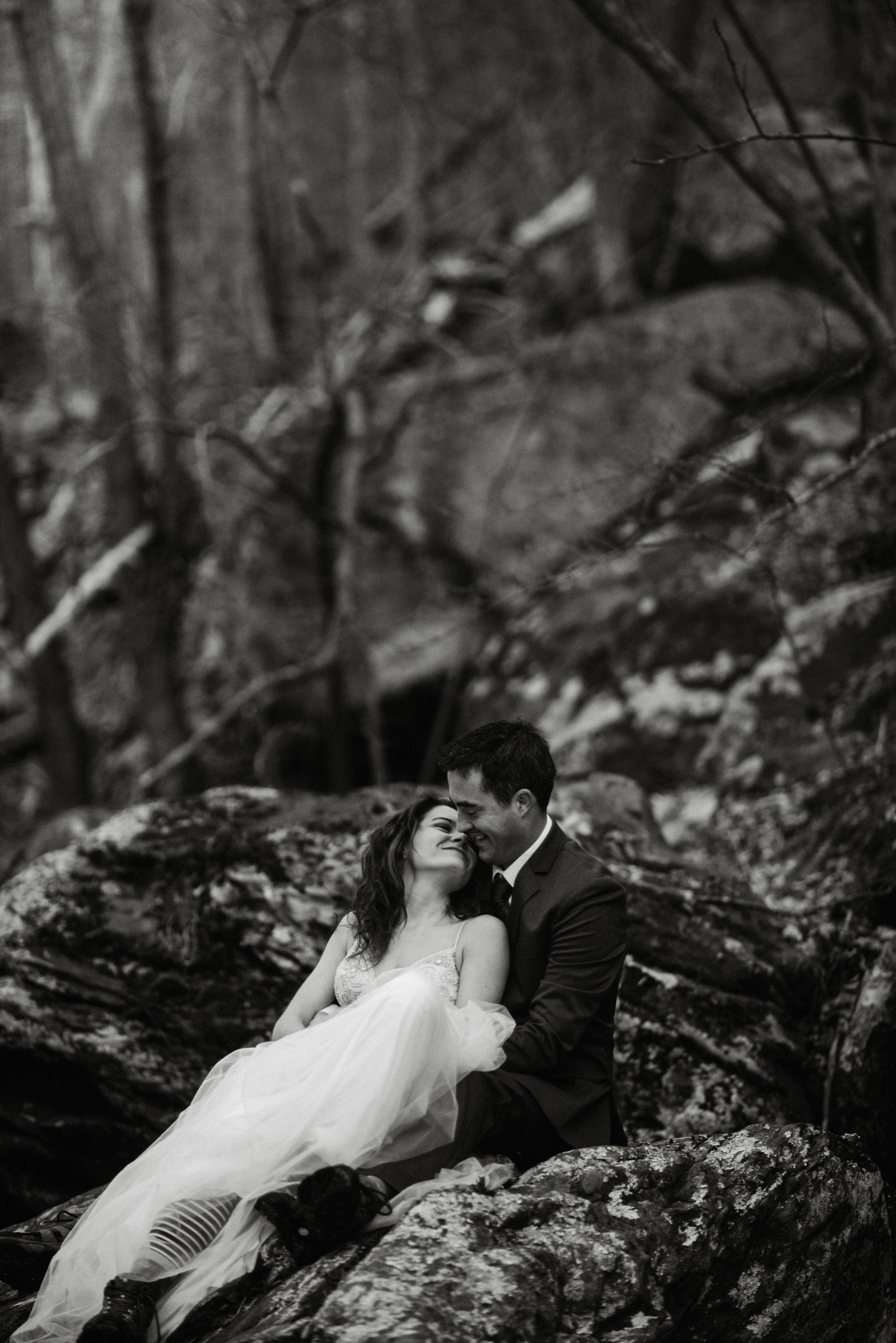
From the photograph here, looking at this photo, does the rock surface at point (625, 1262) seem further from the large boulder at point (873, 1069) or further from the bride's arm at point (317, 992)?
the bride's arm at point (317, 992)

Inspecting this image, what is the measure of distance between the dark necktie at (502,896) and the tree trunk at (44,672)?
255 inches

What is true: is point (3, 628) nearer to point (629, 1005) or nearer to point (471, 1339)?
point (629, 1005)

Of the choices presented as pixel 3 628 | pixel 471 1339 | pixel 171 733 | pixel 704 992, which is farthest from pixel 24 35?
pixel 471 1339

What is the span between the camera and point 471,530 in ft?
31.4

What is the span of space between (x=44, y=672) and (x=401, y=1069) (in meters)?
7.22

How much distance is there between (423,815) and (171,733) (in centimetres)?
578

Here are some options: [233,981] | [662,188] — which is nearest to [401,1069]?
[233,981]

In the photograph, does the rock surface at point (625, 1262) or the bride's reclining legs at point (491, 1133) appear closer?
the rock surface at point (625, 1262)

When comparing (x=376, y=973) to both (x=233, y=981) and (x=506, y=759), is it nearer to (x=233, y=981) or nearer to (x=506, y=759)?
(x=506, y=759)

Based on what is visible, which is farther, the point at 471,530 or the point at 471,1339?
the point at 471,530

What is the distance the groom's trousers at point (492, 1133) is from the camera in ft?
10.8

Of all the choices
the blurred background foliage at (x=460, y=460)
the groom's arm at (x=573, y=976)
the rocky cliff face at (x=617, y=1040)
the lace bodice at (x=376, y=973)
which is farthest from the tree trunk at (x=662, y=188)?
the lace bodice at (x=376, y=973)

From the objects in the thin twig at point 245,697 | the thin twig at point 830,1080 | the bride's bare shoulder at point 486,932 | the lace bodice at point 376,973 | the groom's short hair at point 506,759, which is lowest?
the thin twig at point 830,1080

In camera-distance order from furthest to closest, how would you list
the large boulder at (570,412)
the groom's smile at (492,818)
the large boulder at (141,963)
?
the large boulder at (570,412)
the large boulder at (141,963)
the groom's smile at (492,818)
